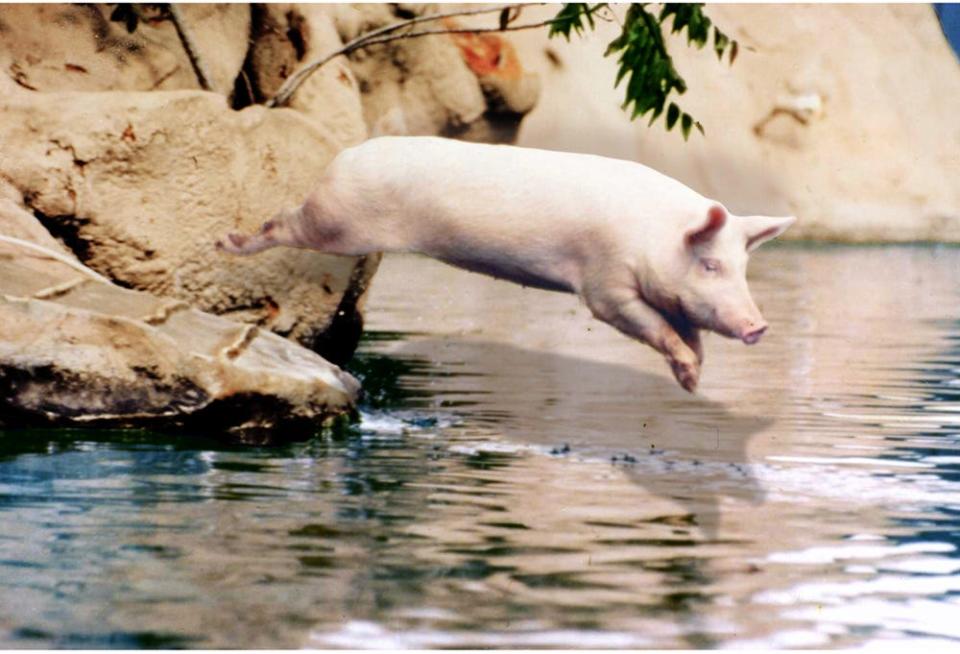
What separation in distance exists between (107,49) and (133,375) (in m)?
2.35

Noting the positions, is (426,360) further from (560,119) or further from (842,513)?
(560,119)

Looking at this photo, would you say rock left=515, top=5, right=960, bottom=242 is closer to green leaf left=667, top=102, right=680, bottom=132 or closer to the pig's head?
green leaf left=667, top=102, right=680, bottom=132

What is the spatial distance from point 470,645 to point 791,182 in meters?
14.5

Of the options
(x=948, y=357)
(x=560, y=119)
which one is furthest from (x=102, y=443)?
(x=560, y=119)

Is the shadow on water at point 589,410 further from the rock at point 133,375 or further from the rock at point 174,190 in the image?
the rock at point 133,375

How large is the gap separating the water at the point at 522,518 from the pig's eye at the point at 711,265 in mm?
602

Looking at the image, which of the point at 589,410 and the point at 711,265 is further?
the point at 589,410

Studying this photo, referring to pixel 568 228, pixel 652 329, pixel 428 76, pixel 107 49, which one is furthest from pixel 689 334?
pixel 428 76

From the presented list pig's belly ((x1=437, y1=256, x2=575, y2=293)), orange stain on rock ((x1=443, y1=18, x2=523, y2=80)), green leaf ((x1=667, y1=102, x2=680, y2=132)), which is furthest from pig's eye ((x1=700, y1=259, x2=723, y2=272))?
orange stain on rock ((x1=443, y1=18, x2=523, y2=80))

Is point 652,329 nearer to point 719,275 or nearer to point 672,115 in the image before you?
point 719,275

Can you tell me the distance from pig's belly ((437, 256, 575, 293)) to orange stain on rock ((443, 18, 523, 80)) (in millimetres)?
7670

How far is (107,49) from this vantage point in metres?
7.29

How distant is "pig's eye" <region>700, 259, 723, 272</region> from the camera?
5461 millimetres

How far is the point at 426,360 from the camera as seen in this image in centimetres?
758
